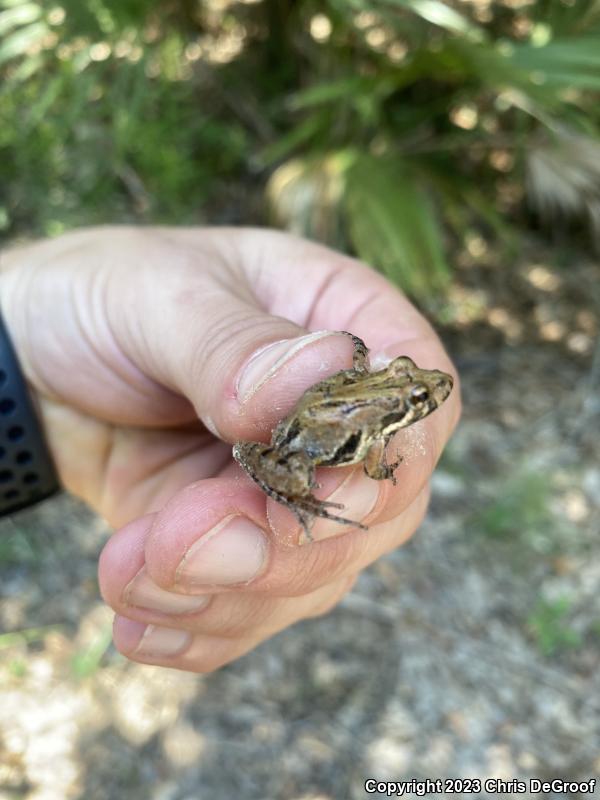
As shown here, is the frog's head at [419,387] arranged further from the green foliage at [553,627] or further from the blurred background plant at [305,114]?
the green foliage at [553,627]

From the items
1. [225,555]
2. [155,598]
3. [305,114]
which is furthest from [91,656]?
[305,114]

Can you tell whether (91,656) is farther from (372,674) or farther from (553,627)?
(553,627)

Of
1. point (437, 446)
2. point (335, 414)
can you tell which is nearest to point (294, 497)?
point (335, 414)

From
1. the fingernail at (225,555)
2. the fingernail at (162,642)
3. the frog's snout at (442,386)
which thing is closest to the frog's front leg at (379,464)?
the frog's snout at (442,386)

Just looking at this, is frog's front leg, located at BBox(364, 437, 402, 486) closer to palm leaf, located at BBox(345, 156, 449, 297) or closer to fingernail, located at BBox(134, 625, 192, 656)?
fingernail, located at BBox(134, 625, 192, 656)

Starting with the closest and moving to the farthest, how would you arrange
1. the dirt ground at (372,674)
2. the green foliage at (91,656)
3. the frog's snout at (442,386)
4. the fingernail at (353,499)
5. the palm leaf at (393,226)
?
the fingernail at (353,499) < the frog's snout at (442,386) < the dirt ground at (372,674) < the green foliage at (91,656) < the palm leaf at (393,226)

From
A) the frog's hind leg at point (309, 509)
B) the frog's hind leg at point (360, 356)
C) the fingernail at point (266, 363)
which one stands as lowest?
the frog's hind leg at point (309, 509)

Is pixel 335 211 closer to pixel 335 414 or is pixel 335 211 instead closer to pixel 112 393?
pixel 112 393
